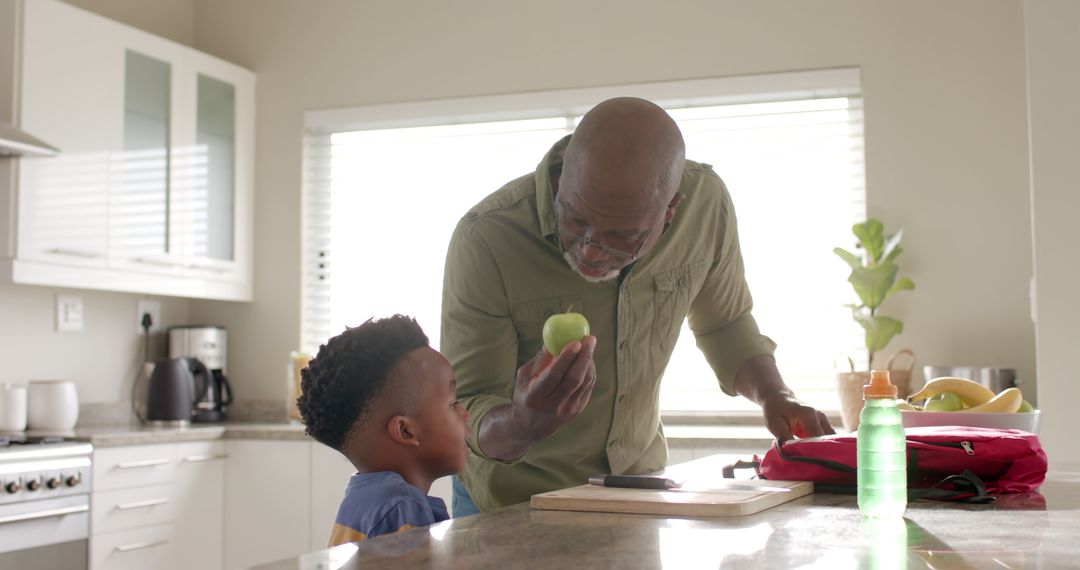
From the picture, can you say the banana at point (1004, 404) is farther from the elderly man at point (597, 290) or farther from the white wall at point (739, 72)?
the white wall at point (739, 72)

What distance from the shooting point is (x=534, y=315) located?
1881 millimetres

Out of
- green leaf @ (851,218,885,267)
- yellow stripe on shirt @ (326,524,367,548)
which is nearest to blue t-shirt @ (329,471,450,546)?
yellow stripe on shirt @ (326,524,367,548)

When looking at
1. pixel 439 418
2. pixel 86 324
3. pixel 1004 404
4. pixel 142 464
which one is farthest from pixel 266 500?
pixel 1004 404

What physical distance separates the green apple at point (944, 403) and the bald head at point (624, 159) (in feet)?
1.92

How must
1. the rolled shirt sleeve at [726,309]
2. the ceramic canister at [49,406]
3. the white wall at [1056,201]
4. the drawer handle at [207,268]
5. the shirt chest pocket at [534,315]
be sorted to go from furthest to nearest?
the drawer handle at [207,268] < the ceramic canister at [49,406] < the white wall at [1056,201] < the rolled shirt sleeve at [726,309] < the shirt chest pocket at [534,315]

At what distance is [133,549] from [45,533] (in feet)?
1.40

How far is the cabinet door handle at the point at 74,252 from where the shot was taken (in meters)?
3.64

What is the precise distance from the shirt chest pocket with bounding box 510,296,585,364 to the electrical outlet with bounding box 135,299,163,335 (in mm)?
2970

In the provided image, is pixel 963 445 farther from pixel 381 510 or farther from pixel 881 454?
pixel 381 510

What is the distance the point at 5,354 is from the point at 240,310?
3.28 ft

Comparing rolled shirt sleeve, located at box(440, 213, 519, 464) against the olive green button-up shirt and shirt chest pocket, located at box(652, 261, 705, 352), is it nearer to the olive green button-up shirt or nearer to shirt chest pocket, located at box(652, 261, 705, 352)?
the olive green button-up shirt

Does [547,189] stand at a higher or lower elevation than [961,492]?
higher

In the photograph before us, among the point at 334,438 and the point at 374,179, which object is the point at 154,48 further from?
the point at 334,438

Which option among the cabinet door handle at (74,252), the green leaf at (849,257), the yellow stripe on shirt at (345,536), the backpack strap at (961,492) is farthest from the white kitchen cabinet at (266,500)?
the backpack strap at (961,492)
